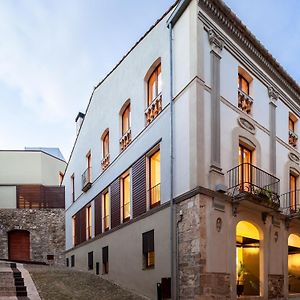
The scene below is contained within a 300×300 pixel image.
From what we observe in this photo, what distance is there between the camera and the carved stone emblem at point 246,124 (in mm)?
13383

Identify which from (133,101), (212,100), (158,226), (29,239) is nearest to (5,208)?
(29,239)

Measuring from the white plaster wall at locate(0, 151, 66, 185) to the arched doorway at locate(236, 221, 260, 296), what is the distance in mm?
23189

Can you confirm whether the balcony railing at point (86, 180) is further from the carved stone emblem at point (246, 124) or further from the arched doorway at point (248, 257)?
the carved stone emblem at point (246, 124)

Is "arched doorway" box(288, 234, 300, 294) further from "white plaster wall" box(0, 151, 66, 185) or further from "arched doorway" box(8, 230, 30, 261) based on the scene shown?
"white plaster wall" box(0, 151, 66, 185)

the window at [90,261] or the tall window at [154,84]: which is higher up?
the tall window at [154,84]

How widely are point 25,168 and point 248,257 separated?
24.3 m

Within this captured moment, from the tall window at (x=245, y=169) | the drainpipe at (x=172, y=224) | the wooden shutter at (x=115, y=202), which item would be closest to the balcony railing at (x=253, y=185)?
the tall window at (x=245, y=169)

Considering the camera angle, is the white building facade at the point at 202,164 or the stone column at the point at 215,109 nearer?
the white building facade at the point at 202,164

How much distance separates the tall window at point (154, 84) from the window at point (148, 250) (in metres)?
4.38

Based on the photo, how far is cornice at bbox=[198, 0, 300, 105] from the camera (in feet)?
41.2

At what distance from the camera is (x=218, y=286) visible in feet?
36.3

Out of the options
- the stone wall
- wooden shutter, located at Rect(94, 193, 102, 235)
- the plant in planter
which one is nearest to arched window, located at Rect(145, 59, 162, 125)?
the plant in planter

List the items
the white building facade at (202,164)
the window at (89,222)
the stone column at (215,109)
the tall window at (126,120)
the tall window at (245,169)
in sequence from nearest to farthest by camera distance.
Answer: the white building facade at (202,164) → the stone column at (215,109) → the tall window at (245,169) → the tall window at (126,120) → the window at (89,222)

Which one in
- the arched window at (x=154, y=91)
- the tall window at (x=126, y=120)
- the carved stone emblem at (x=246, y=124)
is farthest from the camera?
the tall window at (x=126, y=120)
